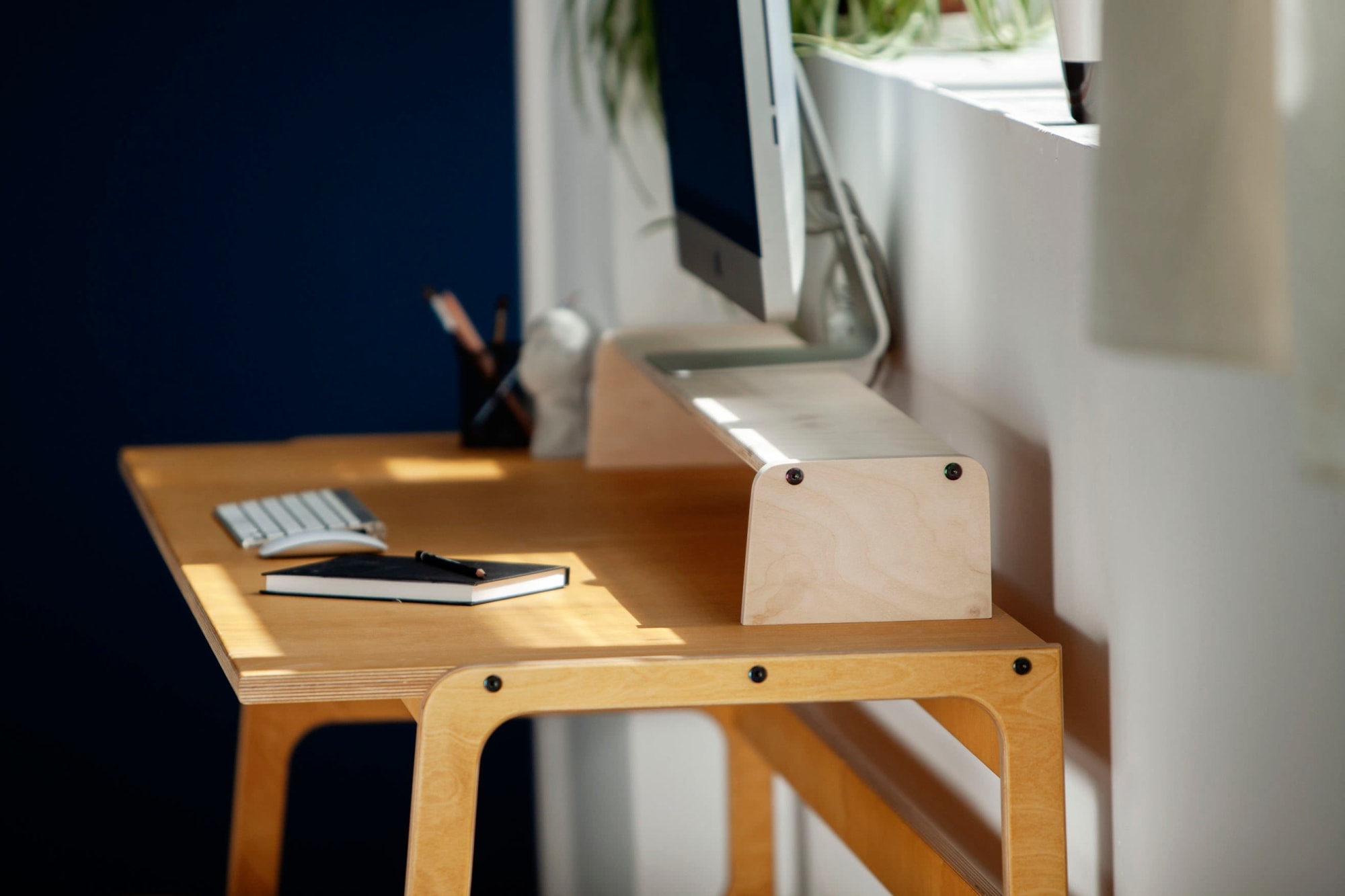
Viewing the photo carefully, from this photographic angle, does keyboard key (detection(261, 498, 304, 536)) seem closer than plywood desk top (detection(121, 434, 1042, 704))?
No

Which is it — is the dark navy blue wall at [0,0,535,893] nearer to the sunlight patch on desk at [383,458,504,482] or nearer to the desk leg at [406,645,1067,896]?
the sunlight patch on desk at [383,458,504,482]

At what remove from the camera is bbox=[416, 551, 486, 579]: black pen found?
1325mm

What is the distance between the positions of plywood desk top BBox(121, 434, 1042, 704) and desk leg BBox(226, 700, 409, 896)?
309 millimetres

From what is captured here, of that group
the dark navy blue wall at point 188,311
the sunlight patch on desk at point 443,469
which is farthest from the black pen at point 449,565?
the dark navy blue wall at point 188,311

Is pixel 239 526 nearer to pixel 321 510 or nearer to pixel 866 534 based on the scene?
pixel 321 510

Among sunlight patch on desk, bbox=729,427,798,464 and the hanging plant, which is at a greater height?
the hanging plant

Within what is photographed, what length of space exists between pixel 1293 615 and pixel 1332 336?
484 millimetres

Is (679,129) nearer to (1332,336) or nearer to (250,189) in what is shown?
(250,189)

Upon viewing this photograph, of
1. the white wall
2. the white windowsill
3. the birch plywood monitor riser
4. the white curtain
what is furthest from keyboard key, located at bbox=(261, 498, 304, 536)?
the white curtain

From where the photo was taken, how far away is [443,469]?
1.95 meters

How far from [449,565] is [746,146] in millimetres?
454

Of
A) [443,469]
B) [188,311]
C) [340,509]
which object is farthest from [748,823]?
[188,311]

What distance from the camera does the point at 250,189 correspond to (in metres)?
2.67

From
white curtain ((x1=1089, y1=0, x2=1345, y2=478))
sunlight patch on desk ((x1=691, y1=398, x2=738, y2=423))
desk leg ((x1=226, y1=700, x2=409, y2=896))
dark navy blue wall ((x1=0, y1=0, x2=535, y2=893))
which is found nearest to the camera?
white curtain ((x1=1089, y1=0, x2=1345, y2=478))
